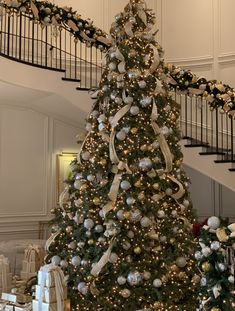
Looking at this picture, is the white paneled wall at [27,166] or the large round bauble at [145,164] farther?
the white paneled wall at [27,166]

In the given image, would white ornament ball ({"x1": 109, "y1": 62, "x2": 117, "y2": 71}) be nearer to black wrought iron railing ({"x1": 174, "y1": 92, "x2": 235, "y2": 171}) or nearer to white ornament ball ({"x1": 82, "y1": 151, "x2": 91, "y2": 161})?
white ornament ball ({"x1": 82, "y1": 151, "x2": 91, "y2": 161})

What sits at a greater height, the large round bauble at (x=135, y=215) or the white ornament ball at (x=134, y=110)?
the white ornament ball at (x=134, y=110)

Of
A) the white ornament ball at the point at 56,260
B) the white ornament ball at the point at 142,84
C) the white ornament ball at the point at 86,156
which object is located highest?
the white ornament ball at the point at 142,84

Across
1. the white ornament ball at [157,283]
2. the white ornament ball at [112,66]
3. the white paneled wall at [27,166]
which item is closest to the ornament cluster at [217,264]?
the white ornament ball at [157,283]

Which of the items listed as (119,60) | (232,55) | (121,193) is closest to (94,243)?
(121,193)

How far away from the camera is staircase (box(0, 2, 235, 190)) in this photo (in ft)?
18.8

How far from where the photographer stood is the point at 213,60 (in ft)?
26.4

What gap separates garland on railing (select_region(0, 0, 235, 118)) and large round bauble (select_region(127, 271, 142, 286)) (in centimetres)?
233

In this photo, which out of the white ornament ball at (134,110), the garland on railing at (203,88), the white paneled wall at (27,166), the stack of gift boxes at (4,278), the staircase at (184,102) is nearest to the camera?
the white ornament ball at (134,110)

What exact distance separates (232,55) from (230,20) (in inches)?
26.1

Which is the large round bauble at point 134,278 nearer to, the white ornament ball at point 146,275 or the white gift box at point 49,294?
the white ornament ball at point 146,275

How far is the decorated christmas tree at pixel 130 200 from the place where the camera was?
3.34m

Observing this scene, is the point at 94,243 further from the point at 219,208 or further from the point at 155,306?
the point at 219,208

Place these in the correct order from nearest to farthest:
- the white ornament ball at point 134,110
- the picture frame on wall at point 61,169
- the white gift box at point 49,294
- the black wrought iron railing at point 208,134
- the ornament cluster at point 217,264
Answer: the ornament cluster at point 217,264 → the white gift box at point 49,294 → the white ornament ball at point 134,110 → the black wrought iron railing at point 208,134 → the picture frame on wall at point 61,169
